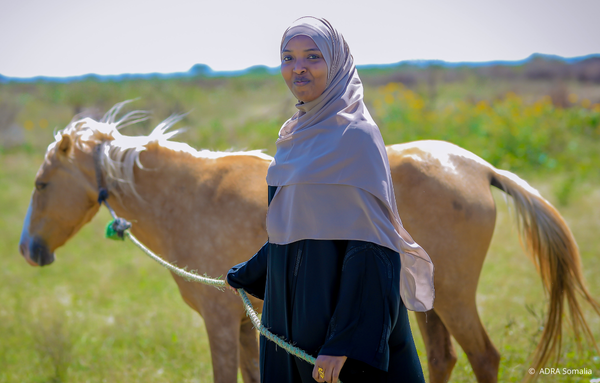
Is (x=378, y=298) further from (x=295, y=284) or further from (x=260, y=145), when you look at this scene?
(x=260, y=145)

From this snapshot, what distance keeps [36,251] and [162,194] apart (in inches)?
40.6

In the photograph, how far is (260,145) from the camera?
12047 millimetres

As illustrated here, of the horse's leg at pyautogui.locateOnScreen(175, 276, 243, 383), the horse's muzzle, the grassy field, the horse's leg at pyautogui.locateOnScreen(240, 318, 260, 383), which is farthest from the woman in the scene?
the horse's muzzle

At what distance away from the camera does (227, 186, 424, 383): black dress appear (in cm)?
133

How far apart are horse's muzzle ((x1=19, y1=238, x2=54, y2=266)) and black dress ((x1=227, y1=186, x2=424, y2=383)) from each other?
7.26ft

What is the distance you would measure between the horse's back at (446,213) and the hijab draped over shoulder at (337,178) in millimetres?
1162

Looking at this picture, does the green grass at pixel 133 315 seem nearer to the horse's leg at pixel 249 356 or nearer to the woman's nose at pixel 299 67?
the horse's leg at pixel 249 356

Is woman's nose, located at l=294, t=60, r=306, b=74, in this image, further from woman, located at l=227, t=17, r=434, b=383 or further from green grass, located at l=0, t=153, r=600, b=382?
green grass, located at l=0, t=153, r=600, b=382

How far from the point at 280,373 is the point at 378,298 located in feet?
1.87

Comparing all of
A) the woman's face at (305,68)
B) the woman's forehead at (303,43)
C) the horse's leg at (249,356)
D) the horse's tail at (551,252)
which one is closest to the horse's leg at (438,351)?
the horse's tail at (551,252)

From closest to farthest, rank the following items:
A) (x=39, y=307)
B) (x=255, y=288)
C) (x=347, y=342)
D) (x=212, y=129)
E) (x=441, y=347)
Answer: (x=347, y=342)
(x=255, y=288)
(x=441, y=347)
(x=39, y=307)
(x=212, y=129)

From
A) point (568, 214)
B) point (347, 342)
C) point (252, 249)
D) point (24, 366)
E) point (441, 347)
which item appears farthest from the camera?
point (568, 214)

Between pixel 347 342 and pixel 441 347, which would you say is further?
pixel 441 347

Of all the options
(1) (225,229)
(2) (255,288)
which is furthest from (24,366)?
(2) (255,288)
